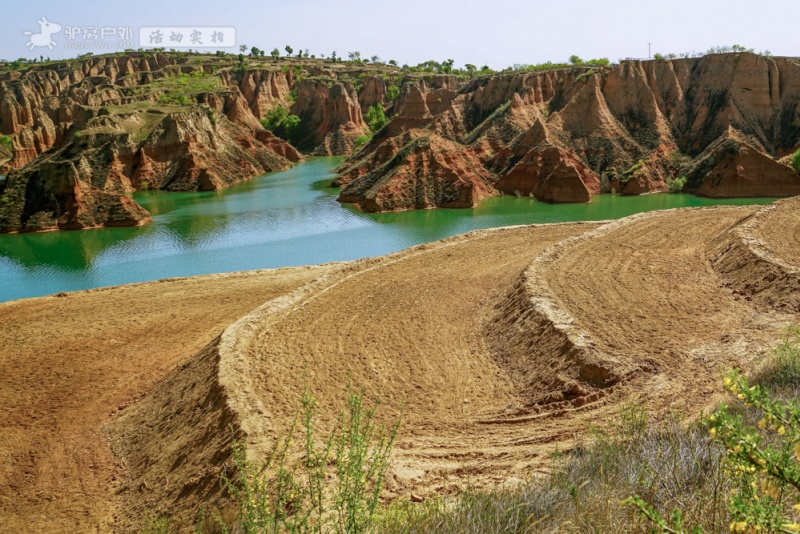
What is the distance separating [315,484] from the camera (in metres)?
9.42

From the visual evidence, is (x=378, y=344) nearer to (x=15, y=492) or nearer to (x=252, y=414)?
(x=252, y=414)

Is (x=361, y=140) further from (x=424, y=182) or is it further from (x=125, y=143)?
(x=424, y=182)

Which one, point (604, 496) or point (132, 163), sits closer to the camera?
point (604, 496)

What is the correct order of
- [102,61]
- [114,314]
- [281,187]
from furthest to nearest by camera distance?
[102,61]
[281,187]
[114,314]

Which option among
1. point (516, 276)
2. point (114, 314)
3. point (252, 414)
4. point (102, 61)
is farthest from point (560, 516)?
point (102, 61)

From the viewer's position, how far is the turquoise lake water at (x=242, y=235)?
32375 millimetres

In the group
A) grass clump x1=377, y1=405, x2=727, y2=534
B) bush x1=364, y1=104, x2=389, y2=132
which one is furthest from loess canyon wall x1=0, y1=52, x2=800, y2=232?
grass clump x1=377, y1=405, x2=727, y2=534

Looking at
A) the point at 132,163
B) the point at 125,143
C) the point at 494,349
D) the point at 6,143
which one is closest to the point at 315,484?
the point at 494,349

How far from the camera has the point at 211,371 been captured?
14.7 meters

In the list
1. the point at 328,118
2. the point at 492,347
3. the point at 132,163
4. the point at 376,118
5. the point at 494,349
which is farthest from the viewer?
the point at 328,118

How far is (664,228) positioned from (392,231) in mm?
19812

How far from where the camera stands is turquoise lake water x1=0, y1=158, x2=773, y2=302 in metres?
32.4

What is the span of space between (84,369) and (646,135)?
5119cm

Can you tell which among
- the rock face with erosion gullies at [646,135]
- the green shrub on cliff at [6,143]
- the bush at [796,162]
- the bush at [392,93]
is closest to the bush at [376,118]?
the bush at [392,93]
